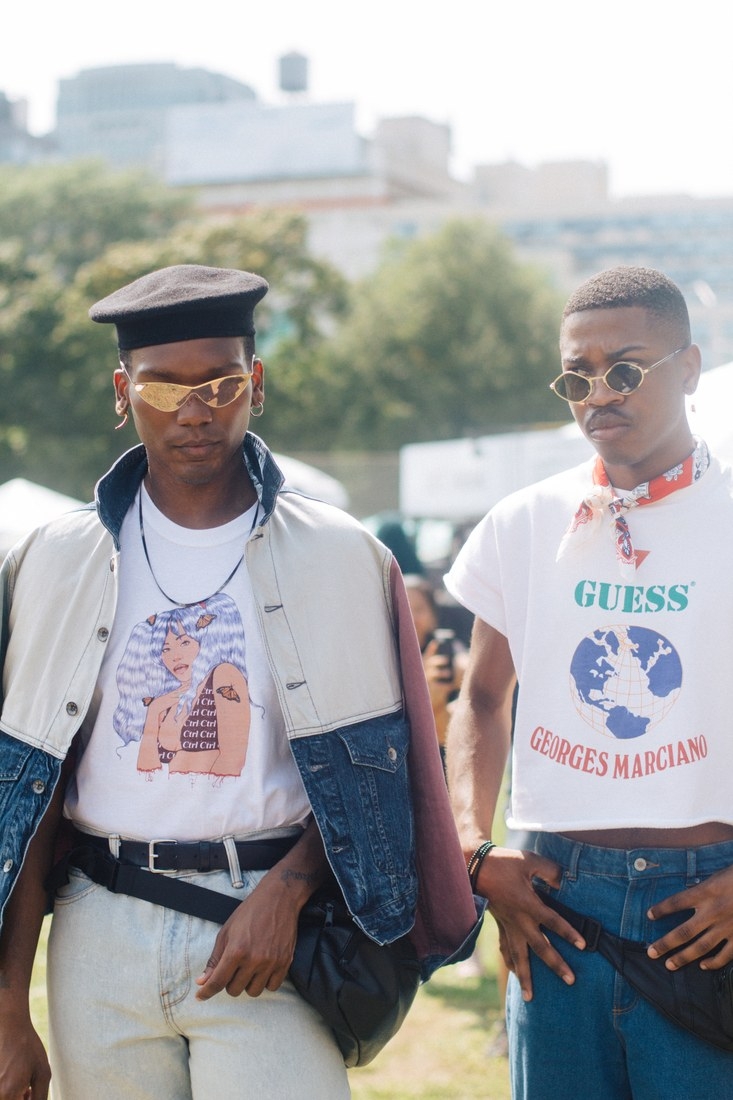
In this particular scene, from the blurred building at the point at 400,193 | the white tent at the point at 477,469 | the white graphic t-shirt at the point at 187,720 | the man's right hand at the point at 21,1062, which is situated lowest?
the blurred building at the point at 400,193

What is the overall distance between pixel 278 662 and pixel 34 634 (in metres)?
0.49

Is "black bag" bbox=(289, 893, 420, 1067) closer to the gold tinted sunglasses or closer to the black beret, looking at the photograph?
the gold tinted sunglasses

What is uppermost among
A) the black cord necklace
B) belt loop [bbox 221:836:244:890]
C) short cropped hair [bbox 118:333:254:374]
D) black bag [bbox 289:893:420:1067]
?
short cropped hair [bbox 118:333:254:374]

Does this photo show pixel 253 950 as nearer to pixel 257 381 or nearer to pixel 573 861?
pixel 573 861

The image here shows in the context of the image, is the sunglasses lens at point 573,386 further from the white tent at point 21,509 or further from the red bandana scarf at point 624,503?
the white tent at point 21,509

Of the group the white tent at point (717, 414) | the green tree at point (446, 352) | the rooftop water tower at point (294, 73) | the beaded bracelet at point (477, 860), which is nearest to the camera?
the beaded bracelet at point (477, 860)

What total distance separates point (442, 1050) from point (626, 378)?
140 inches

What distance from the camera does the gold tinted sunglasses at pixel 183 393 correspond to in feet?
8.73

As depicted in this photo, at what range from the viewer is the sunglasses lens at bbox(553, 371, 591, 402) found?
2.71 meters

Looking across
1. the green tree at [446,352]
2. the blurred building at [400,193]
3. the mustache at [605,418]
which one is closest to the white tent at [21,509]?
the mustache at [605,418]

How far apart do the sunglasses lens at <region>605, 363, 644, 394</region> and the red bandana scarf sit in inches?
7.0

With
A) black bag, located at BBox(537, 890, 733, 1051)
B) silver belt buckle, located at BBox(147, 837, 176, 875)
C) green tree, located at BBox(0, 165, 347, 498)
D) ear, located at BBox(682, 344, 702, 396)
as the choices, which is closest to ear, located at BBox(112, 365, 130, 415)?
silver belt buckle, located at BBox(147, 837, 176, 875)

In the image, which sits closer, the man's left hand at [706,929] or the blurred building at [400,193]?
the man's left hand at [706,929]

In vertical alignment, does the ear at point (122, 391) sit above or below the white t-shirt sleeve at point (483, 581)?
above
